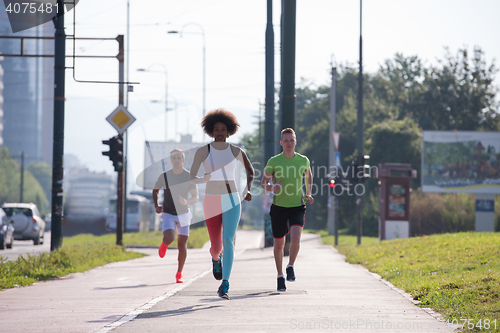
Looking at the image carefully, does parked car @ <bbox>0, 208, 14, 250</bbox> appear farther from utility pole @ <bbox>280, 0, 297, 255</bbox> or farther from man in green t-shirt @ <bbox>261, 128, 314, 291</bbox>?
man in green t-shirt @ <bbox>261, 128, 314, 291</bbox>

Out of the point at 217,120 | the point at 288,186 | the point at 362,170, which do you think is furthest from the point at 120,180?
the point at 217,120

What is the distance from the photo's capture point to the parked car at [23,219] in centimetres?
2816

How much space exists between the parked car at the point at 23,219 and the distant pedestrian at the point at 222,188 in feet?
71.9

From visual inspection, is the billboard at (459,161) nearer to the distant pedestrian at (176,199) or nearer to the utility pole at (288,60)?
the utility pole at (288,60)

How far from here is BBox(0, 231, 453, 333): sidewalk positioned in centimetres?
629

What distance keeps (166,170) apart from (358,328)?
16.4 feet

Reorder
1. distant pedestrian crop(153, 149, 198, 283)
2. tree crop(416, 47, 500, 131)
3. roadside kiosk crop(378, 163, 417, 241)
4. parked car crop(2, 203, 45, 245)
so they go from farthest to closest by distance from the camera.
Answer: tree crop(416, 47, 500, 131), roadside kiosk crop(378, 163, 417, 241), parked car crop(2, 203, 45, 245), distant pedestrian crop(153, 149, 198, 283)

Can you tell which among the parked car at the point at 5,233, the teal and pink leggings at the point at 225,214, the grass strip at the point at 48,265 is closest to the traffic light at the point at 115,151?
the grass strip at the point at 48,265

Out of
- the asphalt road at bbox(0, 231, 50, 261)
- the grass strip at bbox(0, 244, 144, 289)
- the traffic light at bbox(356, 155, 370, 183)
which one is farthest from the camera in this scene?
the traffic light at bbox(356, 155, 370, 183)

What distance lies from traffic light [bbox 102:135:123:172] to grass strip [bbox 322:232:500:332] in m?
7.16

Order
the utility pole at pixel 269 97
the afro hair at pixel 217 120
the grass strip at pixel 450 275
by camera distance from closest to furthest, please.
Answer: the grass strip at pixel 450 275, the afro hair at pixel 217 120, the utility pole at pixel 269 97

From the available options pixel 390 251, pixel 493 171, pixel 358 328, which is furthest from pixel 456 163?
pixel 358 328

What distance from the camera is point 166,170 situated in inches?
410

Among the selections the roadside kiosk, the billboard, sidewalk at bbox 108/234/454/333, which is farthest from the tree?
sidewalk at bbox 108/234/454/333
